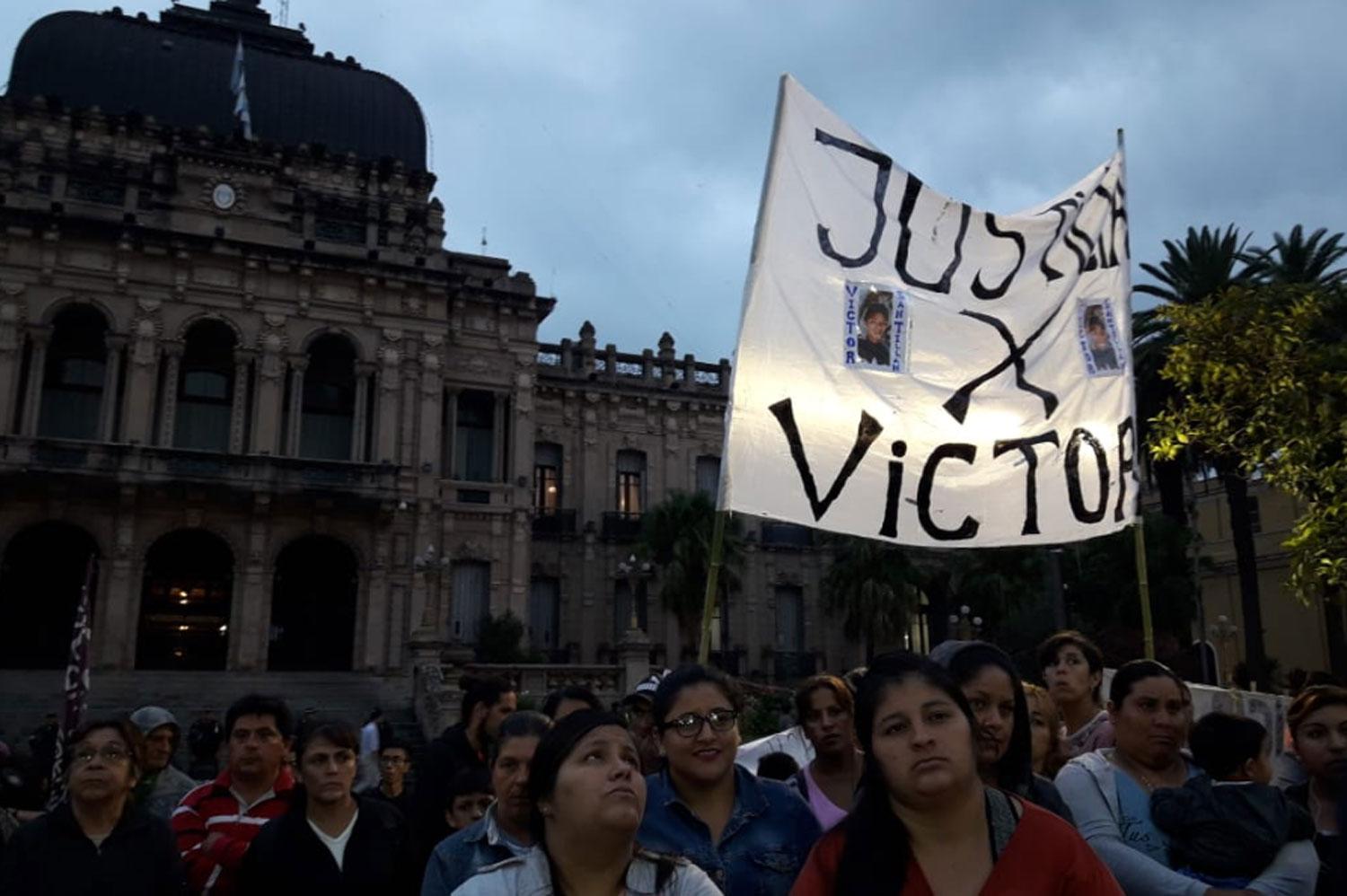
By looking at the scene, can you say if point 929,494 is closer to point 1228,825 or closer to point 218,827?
point 1228,825

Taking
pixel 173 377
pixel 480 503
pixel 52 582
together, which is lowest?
pixel 52 582

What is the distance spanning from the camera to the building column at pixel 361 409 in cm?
3050

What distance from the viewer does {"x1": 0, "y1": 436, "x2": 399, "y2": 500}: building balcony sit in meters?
26.7

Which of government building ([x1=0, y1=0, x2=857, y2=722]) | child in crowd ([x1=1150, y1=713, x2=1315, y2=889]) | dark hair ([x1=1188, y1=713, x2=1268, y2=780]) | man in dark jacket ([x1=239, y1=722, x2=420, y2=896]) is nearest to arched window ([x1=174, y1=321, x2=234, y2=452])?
government building ([x1=0, y1=0, x2=857, y2=722])

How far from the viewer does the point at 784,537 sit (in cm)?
4122

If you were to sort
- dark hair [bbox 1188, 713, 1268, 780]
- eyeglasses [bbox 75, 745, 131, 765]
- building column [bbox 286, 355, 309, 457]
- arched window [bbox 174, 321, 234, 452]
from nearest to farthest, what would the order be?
1. dark hair [bbox 1188, 713, 1268, 780]
2. eyeglasses [bbox 75, 745, 131, 765]
3. building column [bbox 286, 355, 309, 457]
4. arched window [bbox 174, 321, 234, 452]

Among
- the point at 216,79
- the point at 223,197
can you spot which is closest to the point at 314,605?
the point at 223,197

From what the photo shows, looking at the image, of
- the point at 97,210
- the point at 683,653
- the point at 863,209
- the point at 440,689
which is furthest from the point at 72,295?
the point at 863,209

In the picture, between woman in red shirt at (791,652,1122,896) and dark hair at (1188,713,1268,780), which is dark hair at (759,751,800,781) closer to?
dark hair at (1188,713,1268,780)

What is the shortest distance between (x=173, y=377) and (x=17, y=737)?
422 inches

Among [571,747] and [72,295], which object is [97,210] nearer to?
[72,295]

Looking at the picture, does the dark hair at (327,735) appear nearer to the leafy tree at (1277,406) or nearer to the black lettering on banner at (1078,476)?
the black lettering on banner at (1078,476)

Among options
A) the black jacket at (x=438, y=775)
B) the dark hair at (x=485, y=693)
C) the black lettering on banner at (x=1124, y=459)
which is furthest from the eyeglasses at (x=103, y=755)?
the black lettering on banner at (x=1124, y=459)

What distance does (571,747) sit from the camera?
2.87 meters
